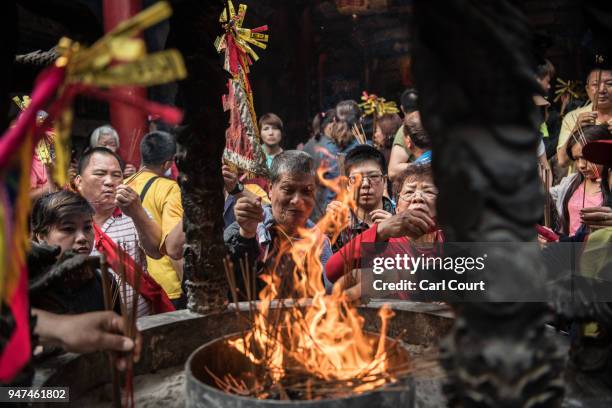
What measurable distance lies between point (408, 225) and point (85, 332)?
4.93 feet

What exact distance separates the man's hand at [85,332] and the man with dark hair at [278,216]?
1289 millimetres

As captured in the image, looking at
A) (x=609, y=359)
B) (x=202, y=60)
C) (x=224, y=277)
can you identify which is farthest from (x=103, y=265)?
(x=609, y=359)

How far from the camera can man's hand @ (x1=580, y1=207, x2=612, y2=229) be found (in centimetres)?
228

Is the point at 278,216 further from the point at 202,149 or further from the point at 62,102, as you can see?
the point at 62,102

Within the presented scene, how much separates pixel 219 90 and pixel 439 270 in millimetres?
1357

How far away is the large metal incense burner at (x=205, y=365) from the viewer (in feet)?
4.62

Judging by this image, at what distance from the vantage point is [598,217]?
2301mm

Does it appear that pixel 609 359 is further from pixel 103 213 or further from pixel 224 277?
pixel 103 213

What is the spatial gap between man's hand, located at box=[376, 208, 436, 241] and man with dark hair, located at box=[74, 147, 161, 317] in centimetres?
147

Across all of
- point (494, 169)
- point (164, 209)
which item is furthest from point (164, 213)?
point (494, 169)

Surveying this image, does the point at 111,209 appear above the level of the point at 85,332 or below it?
above

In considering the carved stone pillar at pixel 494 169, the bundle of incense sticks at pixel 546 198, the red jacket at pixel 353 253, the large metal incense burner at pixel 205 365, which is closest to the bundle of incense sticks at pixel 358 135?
the bundle of incense sticks at pixel 546 198

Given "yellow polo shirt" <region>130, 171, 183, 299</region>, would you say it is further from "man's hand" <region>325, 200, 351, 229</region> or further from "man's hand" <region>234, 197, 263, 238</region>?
"man's hand" <region>325, 200, 351, 229</region>

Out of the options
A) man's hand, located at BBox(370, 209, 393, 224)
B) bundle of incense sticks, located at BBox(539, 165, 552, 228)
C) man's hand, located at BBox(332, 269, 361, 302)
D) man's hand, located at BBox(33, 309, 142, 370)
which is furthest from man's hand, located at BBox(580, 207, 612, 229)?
man's hand, located at BBox(33, 309, 142, 370)
